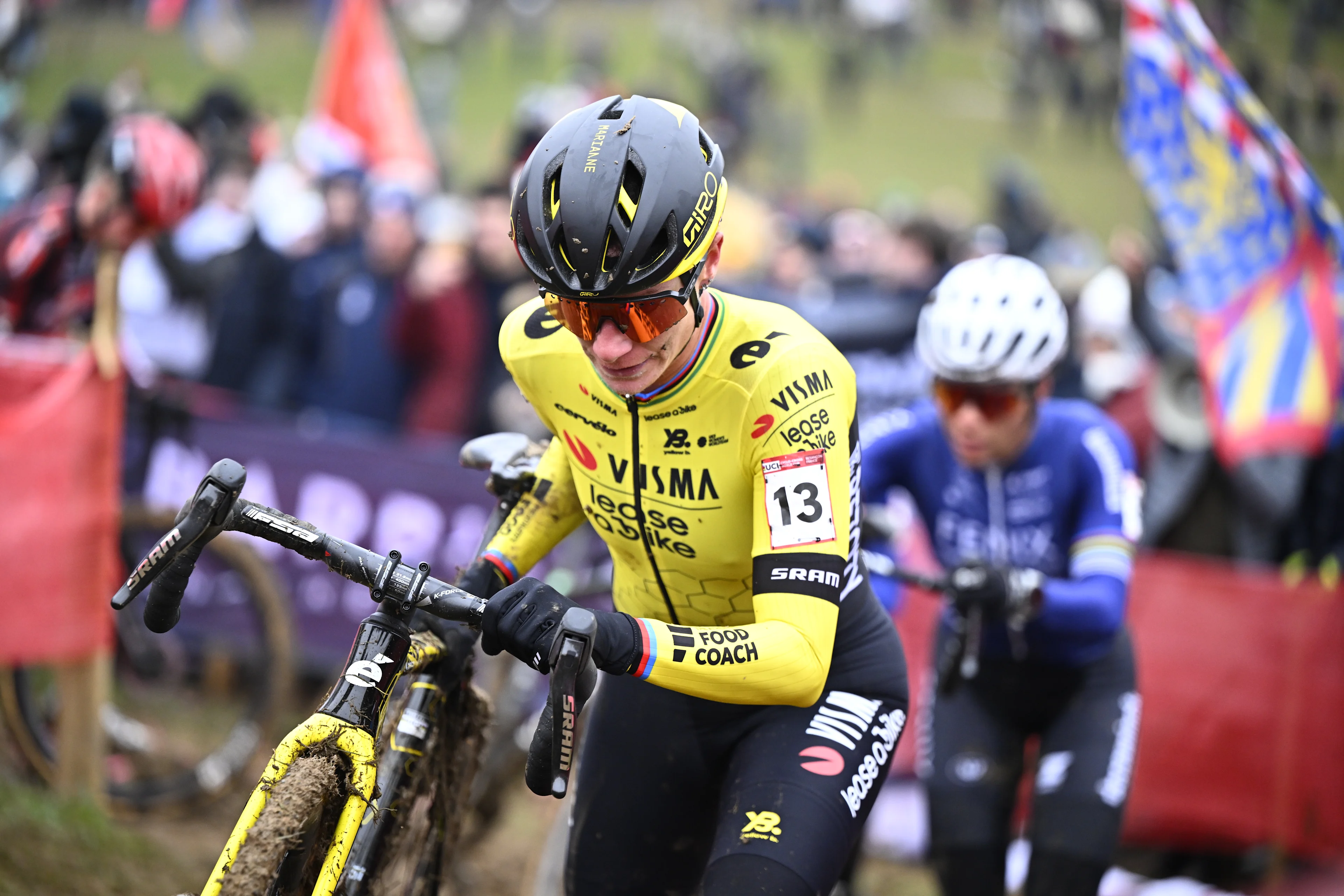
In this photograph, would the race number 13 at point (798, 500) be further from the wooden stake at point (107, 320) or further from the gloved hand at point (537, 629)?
the wooden stake at point (107, 320)

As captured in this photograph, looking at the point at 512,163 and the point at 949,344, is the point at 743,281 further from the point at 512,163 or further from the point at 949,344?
the point at 949,344

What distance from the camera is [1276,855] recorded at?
6.48 metres

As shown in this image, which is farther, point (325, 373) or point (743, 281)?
point (743, 281)

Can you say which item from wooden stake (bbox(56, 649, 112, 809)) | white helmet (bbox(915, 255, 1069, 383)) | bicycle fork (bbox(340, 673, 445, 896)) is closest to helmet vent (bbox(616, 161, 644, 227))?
bicycle fork (bbox(340, 673, 445, 896))

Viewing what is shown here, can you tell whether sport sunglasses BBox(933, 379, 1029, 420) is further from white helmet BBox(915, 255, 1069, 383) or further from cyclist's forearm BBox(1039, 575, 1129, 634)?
cyclist's forearm BBox(1039, 575, 1129, 634)

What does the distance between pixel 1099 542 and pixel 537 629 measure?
271 centimetres

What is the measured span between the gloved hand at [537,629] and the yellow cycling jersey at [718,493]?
89mm

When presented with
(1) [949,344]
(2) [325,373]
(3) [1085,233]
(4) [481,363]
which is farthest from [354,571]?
(3) [1085,233]

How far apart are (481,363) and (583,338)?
5873 millimetres

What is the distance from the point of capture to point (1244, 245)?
6383 millimetres

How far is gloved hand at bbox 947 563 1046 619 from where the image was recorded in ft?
14.2

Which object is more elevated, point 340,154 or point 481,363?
point 340,154

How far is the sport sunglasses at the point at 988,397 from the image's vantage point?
15.4ft

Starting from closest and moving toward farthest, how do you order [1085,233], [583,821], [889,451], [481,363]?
[583,821]
[889,451]
[481,363]
[1085,233]
